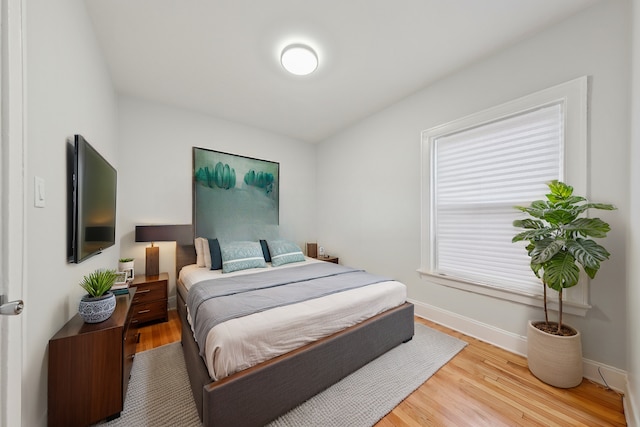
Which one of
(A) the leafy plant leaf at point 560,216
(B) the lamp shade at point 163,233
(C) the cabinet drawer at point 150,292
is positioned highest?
(A) the leafy plant leaf at point 560,216

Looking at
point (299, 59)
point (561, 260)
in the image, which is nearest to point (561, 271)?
point (561, 260)

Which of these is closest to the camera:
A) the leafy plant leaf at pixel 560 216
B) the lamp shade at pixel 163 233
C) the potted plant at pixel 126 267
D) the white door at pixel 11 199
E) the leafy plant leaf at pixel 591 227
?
the white door at pixel 11 199

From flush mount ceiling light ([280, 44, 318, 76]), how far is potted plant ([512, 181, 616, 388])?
7.42 feet

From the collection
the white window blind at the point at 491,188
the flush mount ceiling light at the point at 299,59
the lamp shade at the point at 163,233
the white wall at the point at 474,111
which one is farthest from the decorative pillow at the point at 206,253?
the white window blind at the point at 491,188

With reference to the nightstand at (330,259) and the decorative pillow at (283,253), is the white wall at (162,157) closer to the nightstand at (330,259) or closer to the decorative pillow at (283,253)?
the decorative pillow at (283,253)

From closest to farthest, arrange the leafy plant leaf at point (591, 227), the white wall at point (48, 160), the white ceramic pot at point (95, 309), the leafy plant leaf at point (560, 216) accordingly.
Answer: the white wall at point (48, 160) → the white ceramic pot at point (95, 309) → the leafy plant leaf at point (591, 227) → the leafy plant leaf at point (560, 216)

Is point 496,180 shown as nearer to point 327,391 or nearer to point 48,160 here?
point 327,391

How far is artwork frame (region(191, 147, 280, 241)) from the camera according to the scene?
3352mm

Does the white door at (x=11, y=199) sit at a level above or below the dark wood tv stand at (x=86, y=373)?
above

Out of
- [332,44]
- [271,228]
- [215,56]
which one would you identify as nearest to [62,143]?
[215,56]

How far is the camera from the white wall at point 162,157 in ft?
9.51

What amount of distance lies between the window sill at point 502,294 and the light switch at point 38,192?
3158 mm

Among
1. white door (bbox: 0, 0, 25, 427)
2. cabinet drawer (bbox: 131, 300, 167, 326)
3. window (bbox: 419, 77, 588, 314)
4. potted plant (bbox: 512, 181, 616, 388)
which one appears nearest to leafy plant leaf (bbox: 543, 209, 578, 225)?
potted plant (bbox: 512, 181, 616, 388)

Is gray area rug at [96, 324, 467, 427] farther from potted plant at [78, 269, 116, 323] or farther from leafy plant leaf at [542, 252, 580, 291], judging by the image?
leafy plant leaf at [542, 252, 580, 291]
